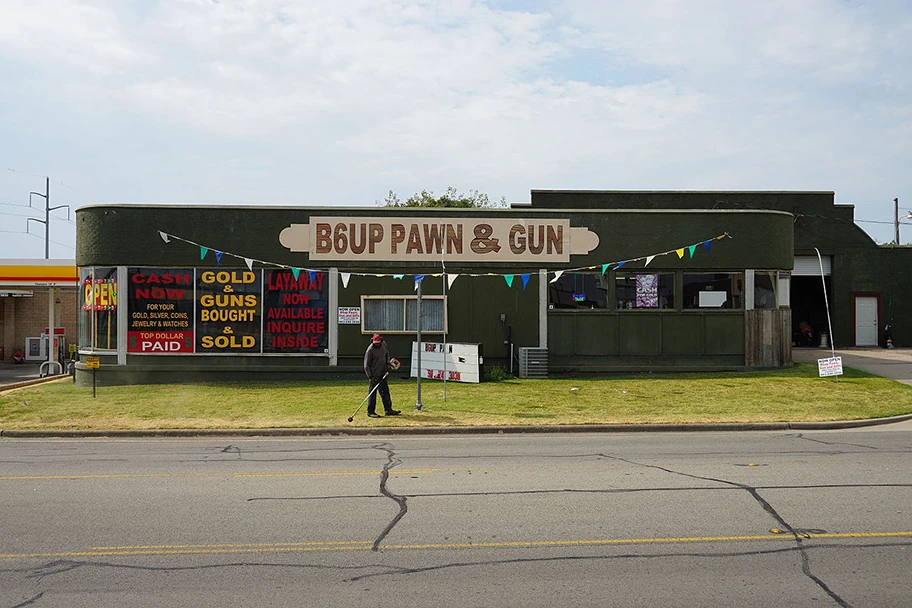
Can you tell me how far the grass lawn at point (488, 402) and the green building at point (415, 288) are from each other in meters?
1.04

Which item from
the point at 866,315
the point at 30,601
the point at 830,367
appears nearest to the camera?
the point at 30,601

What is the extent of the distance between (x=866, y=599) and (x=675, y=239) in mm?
17519

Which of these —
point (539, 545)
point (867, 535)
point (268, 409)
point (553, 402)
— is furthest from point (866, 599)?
point (268, 409)

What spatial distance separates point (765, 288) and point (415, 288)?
9.81m

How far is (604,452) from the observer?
12211mm

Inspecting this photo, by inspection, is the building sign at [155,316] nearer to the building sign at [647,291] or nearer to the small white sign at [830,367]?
the building sign at [647,291]

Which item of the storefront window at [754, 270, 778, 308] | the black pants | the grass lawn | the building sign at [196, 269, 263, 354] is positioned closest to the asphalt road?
the grass lawn

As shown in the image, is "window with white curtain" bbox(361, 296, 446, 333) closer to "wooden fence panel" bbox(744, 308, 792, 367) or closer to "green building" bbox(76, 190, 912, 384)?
"green building" bbox(76, 190, 912, 384)

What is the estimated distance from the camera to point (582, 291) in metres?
22.8

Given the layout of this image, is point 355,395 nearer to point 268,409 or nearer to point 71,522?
point 268,409

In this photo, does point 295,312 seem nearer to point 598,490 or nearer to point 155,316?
point 155,316

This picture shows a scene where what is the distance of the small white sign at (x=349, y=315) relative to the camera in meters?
22.3

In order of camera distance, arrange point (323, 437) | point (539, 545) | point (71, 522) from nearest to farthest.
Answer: point (539, 545), point (71, 522), point (323, 437)

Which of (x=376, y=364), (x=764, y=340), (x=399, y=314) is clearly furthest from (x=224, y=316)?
(x=764, y=340)
